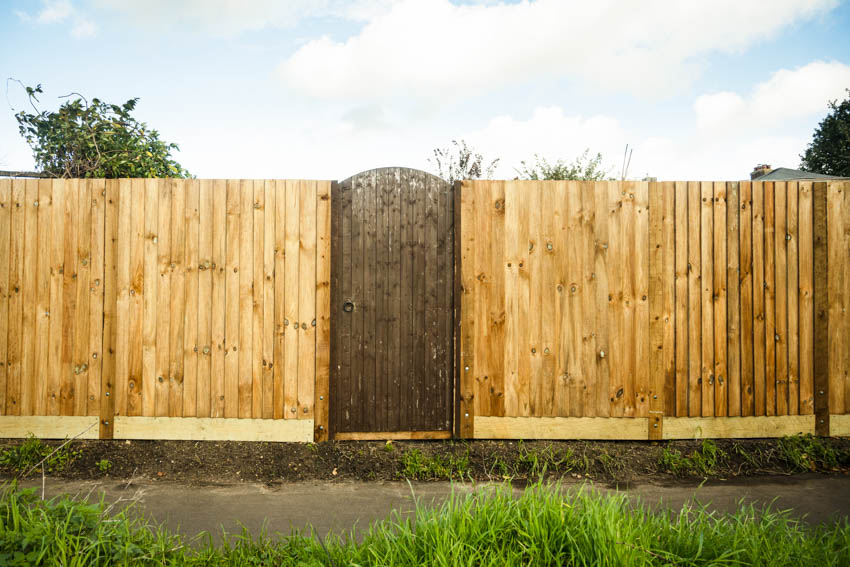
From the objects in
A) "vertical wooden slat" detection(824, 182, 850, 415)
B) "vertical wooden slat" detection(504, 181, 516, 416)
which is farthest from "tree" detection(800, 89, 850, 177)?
"vertical wooden slat" detection(504, 181, 516, 416)

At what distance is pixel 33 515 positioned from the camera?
1942 millimetres

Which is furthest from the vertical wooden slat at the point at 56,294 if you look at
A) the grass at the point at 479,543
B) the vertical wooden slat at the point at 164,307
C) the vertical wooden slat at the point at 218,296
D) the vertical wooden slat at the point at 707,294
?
the vertical wooden slat at the point at 707,294

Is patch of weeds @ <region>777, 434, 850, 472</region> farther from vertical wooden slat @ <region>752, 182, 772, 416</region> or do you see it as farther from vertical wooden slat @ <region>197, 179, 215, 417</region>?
vertical wooden slat @ <region>197, 179, 215, 417</region>

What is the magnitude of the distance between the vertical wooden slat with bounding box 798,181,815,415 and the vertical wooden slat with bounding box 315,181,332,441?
3.94 metres

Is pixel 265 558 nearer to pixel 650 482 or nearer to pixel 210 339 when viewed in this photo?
pixel 210 339

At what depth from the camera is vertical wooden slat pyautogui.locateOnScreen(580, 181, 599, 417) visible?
358 cm

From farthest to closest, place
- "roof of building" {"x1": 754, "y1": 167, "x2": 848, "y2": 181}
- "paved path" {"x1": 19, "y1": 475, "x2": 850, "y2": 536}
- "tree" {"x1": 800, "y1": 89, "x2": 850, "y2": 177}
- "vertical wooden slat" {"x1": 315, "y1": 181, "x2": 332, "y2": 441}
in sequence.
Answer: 1. "tree" {"x1": 800, "y1": 89, "x2": 850, "y2": 177}
2. "roof of building" {"x1": 754, "y1": 167, "x2": 848, "y2": 181}
3. "vertical wooden slat" {"x1": 315, "y1": 181, "x2": 332, "y2": 441}
4. "paved path" {"x1": 19, "y1": 475, "x2": 850, "y2": 536}

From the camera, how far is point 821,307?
3.65 metres

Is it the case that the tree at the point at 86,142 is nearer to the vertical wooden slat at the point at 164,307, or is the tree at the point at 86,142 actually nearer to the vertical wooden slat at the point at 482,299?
the vertical wooden slat at the point at 164,307

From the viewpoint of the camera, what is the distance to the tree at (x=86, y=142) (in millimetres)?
4660

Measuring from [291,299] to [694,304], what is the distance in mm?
3332

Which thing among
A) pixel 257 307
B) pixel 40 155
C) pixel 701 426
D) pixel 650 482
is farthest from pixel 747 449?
pixel 40 155

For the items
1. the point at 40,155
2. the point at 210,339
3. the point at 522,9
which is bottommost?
the point at 210,339

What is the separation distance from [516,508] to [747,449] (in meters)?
2.67
